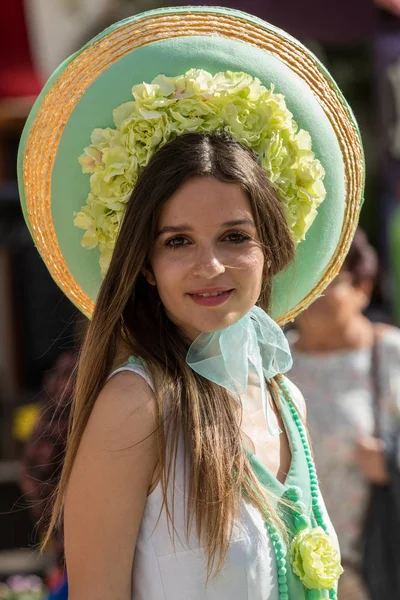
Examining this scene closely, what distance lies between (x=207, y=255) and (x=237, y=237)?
10cm

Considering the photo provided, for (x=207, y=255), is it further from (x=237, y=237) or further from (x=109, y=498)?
(x=109, y=498)

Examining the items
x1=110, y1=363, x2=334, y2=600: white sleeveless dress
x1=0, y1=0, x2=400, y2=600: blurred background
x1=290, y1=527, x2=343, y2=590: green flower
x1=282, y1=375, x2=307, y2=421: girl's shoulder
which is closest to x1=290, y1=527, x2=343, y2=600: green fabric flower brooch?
x1=290, y1=527, x2=343, y2=590: green flower

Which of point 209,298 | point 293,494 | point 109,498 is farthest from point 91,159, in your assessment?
point 293,494

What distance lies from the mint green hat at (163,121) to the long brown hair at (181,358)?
0.20 ft

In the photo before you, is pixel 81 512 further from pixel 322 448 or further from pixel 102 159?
pixel 322 448

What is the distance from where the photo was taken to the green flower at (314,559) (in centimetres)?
194

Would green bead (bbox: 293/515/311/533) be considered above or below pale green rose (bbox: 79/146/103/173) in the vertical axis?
below

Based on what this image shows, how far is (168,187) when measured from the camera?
184 cm

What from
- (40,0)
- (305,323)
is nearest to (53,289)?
(40,0)

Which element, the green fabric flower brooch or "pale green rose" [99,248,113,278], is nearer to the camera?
the green fabric flower brooch

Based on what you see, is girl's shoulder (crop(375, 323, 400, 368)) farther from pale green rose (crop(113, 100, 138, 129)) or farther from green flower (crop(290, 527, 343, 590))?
pale green rose (crop(113, 100, 138, 129))

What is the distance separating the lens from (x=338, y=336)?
151 inches

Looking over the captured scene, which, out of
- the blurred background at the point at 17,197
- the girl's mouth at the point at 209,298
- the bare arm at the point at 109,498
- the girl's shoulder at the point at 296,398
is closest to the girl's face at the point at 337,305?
the blurred background at the point at 17,197

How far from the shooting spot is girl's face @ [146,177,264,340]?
185 cm
